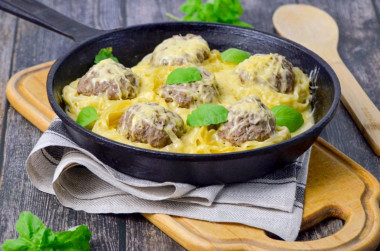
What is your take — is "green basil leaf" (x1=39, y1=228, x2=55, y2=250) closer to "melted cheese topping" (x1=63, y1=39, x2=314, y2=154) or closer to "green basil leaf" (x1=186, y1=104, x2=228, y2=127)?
"melted cheese topping" (x1=63, y1=39, x2=314, y2=154)

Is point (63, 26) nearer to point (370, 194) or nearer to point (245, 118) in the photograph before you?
point (245, 118)

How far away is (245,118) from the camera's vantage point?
14.1 ft

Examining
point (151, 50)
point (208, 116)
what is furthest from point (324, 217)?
point (151, 50)

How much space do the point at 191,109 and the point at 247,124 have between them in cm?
56

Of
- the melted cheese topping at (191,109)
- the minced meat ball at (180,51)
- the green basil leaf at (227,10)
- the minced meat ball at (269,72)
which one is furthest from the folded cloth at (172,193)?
the green basil leaf at (227,10)

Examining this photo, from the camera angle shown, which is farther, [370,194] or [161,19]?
[161,19]

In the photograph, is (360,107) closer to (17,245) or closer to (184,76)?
(184,76)

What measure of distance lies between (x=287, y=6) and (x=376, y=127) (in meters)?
2.32

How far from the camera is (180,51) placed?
5.20 metres

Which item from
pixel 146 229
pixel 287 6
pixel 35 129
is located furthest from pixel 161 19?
pixel 146 229

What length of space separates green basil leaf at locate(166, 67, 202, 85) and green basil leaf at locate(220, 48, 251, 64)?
0.63 meters

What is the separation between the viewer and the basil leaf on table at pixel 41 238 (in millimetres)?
3836

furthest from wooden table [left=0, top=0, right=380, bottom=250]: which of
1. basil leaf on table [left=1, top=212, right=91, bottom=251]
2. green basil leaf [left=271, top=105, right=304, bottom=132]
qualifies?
green basil leaf [left=271, top=105, right=304, bottom=132]

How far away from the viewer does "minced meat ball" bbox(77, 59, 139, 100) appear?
188 inches
